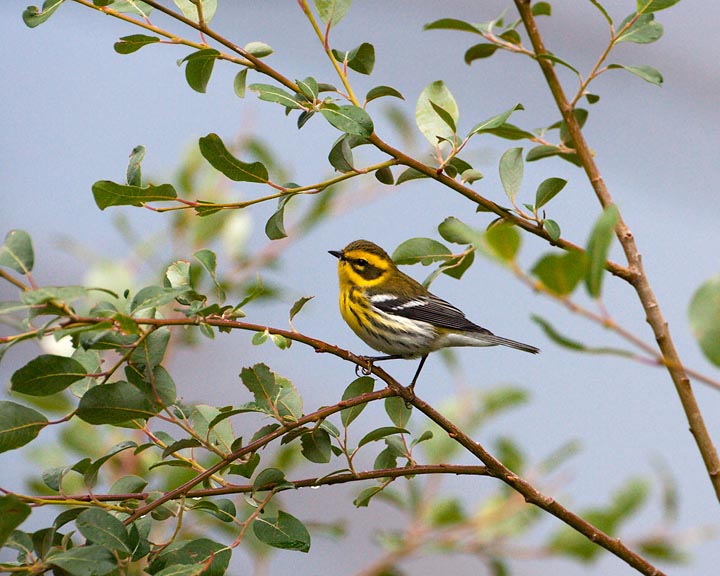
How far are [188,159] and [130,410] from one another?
3.68 ft

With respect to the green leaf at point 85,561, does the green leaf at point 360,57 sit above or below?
above

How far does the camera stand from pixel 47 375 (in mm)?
875

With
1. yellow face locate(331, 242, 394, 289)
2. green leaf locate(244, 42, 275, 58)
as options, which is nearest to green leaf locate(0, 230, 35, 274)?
green leaf locate(244, 42, 275, 58)

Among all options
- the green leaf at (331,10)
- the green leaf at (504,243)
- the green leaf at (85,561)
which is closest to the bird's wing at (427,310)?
the green leaf at (331,10)

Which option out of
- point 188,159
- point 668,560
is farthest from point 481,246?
point 188,159

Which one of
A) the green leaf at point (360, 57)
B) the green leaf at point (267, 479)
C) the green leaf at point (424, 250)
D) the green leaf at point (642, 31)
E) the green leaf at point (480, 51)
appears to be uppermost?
the green leaf at point (642, 31)

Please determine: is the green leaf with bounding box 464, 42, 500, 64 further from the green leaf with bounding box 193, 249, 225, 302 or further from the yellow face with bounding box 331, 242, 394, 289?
the yellow face with bounding box 331, 242, 394, 289

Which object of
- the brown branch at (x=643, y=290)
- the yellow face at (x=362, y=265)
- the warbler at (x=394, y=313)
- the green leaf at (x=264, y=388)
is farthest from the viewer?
the yellow face at (x=362, y=265)

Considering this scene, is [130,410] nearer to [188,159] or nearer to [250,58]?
[250,58]

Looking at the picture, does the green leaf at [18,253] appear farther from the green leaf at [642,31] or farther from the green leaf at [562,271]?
the green leaf at [642,31]

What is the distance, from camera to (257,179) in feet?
3.33

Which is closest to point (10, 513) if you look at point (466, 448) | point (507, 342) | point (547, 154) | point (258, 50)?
point (466, 448)

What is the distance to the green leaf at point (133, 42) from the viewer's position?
0.96 m

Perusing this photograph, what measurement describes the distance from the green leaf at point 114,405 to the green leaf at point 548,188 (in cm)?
50
